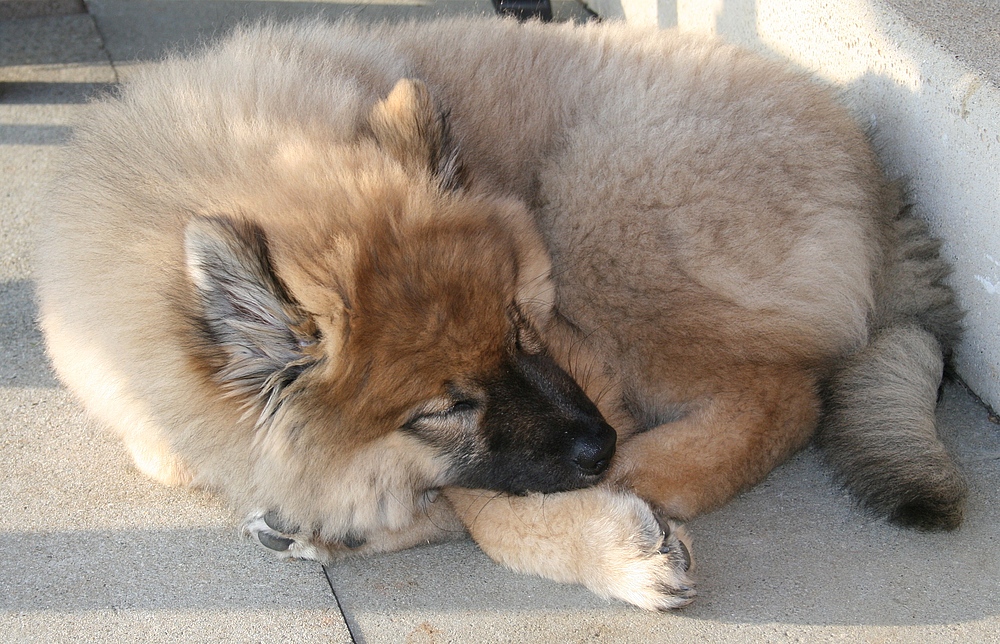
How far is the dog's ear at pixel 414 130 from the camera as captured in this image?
89.4 inches

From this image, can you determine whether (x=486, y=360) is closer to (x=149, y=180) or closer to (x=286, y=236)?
(x=286, y=236)

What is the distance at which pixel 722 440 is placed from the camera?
8.41ft

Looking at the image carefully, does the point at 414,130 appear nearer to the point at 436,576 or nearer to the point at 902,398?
the point at 436,576

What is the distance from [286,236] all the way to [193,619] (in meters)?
1.12

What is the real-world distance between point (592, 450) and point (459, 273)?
574 mm

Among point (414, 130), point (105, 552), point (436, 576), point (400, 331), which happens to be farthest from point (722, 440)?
point (105, 552)

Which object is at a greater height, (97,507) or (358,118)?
(358,118)

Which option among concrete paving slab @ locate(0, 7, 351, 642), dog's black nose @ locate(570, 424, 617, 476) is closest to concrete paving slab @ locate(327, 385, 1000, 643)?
concrete paving slab @ locate(0, 7, 351, 642)

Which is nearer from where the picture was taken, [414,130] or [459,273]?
[459,273]

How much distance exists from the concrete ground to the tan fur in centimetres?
10

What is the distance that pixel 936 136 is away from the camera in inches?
112

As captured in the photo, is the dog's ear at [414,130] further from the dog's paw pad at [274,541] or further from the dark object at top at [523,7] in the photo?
the dark object at top at [523,7]

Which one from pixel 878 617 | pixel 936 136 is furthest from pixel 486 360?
pixel 936 136

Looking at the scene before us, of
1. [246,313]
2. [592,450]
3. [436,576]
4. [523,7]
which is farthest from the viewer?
[523,7]
